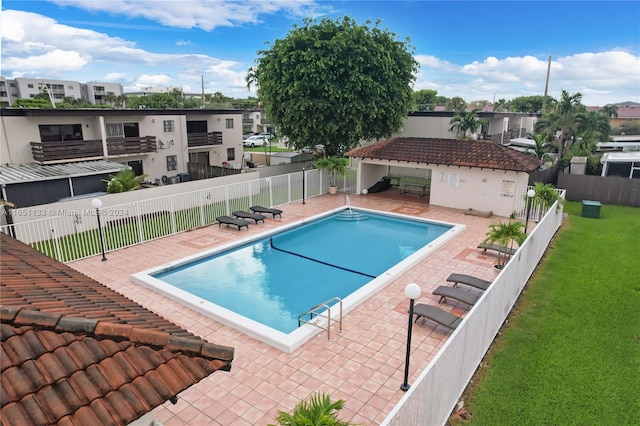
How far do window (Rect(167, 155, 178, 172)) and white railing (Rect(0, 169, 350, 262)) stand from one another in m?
11.5

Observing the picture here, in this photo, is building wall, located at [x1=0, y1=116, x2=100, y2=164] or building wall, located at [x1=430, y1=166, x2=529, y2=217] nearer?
building wall, located at [x1=430, y1=166, x2=529, y2=217]

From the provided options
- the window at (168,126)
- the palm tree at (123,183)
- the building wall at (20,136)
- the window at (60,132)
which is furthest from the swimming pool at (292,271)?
the window at (60,132)

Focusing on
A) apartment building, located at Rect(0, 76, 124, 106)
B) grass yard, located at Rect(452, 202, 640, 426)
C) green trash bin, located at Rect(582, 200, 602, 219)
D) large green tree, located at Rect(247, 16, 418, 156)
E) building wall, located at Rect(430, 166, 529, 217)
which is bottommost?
grass yard, located at Rect(452, 202, 640, 426)

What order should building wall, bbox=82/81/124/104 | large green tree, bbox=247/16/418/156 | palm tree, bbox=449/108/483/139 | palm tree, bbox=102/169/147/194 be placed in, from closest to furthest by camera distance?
1. palm tree, bbox=102/169/147/194
2. large green tree, bbox=247/16/418/156
3. palm tree, bbox=449/108/483/139
4. building wall, bbox=82/81/124/104

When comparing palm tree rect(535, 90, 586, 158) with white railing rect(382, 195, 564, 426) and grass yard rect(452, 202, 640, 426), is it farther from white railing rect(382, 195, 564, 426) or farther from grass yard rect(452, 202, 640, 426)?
white railing rect(382, 195, 564, 426)

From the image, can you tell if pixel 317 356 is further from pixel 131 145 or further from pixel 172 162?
pixel 172 162

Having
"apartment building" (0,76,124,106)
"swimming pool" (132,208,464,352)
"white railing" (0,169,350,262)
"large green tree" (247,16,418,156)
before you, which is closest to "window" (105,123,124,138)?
"large green tree" (247,16,418,156)

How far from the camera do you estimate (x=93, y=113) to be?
940 inches

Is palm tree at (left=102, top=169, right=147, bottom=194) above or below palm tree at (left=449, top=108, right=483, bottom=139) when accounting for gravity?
below

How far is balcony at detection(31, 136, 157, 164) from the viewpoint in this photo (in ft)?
71.8

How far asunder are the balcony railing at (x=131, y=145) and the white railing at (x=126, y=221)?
29.0ft

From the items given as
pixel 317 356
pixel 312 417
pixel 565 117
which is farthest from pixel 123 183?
pixel 565 117

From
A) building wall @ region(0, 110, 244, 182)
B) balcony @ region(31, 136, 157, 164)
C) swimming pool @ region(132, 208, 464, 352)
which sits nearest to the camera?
swimming pool @ region(132, 208, 464, 352)

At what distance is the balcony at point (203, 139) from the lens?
30.2 metres
